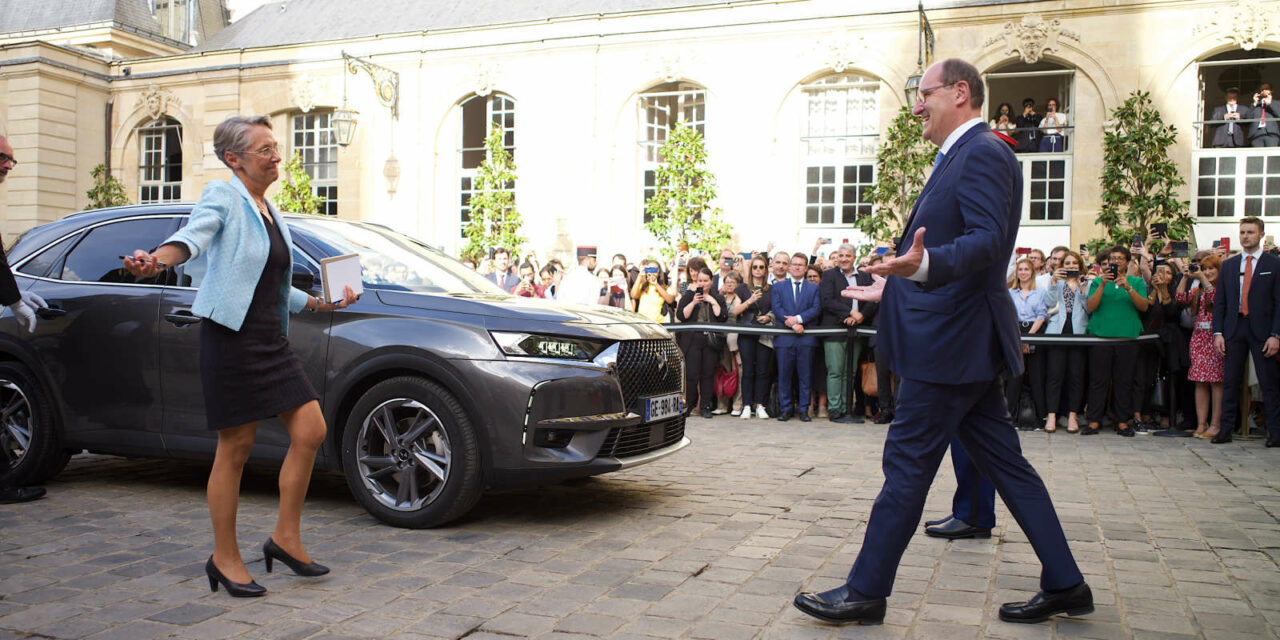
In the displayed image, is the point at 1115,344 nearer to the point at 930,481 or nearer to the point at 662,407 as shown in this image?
the point at 662,407

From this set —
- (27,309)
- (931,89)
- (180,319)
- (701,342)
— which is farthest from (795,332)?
(27,309)

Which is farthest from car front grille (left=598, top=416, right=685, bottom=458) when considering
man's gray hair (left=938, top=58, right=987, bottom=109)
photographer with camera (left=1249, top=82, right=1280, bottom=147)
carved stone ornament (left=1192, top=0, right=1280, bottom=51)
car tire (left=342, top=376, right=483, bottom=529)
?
photographer with camera (left=1249, top=82, right=1280, bottom=147)

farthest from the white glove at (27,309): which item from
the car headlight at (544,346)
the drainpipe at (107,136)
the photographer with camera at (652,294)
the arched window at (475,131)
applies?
the drainpipe at (107,136)

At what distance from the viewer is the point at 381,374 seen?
589 cm

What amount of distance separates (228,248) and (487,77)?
78.6 feet

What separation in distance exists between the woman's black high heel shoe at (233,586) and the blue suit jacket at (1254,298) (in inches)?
398

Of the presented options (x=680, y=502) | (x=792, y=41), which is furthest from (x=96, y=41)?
(x=680, y=502)

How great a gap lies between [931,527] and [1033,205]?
1911 centimetres

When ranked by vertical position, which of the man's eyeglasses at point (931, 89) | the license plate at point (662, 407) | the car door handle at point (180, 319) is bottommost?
the license plate at point (662, 407)

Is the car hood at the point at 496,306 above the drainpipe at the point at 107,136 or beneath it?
beneath

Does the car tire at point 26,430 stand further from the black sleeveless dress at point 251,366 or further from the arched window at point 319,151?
the arched window at point 319,151

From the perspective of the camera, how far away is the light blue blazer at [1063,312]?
1177 centimetres

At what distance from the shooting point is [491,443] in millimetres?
5613

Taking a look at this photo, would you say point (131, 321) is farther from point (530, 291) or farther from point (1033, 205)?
point (1033, 205)
